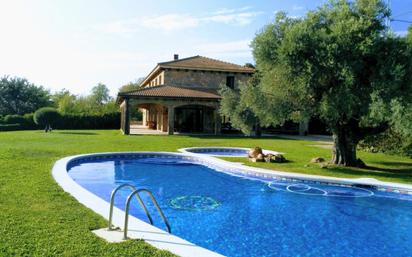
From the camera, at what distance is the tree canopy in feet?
42.0

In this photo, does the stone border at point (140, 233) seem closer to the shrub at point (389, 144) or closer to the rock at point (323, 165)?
the rock at point (323, 165)

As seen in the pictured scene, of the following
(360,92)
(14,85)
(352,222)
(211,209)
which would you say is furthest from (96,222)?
(14,85)

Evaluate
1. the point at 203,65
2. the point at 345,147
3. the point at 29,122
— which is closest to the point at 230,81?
the point at 203,65

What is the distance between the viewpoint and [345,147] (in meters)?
15.7

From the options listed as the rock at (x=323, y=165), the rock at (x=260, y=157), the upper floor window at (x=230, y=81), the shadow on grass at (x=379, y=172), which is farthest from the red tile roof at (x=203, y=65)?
the shadow on grass at (x=379, y=172)

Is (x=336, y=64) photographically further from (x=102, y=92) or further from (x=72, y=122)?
(x=102, y=92)

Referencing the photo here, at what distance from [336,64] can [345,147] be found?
13.7ft

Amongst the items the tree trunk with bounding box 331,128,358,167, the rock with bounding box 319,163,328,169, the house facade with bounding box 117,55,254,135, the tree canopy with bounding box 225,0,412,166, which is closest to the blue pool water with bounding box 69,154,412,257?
the rock with bounding box 319,163,328,169

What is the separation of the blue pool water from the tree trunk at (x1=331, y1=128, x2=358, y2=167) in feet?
12.7

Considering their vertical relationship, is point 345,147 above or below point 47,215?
above

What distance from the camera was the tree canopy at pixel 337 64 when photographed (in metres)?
12.8

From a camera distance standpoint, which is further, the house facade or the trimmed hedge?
the trimmed hedge

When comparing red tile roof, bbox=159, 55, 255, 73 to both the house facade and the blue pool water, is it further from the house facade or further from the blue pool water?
the blue pool water

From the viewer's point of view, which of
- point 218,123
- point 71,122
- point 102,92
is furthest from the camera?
point 102,92
